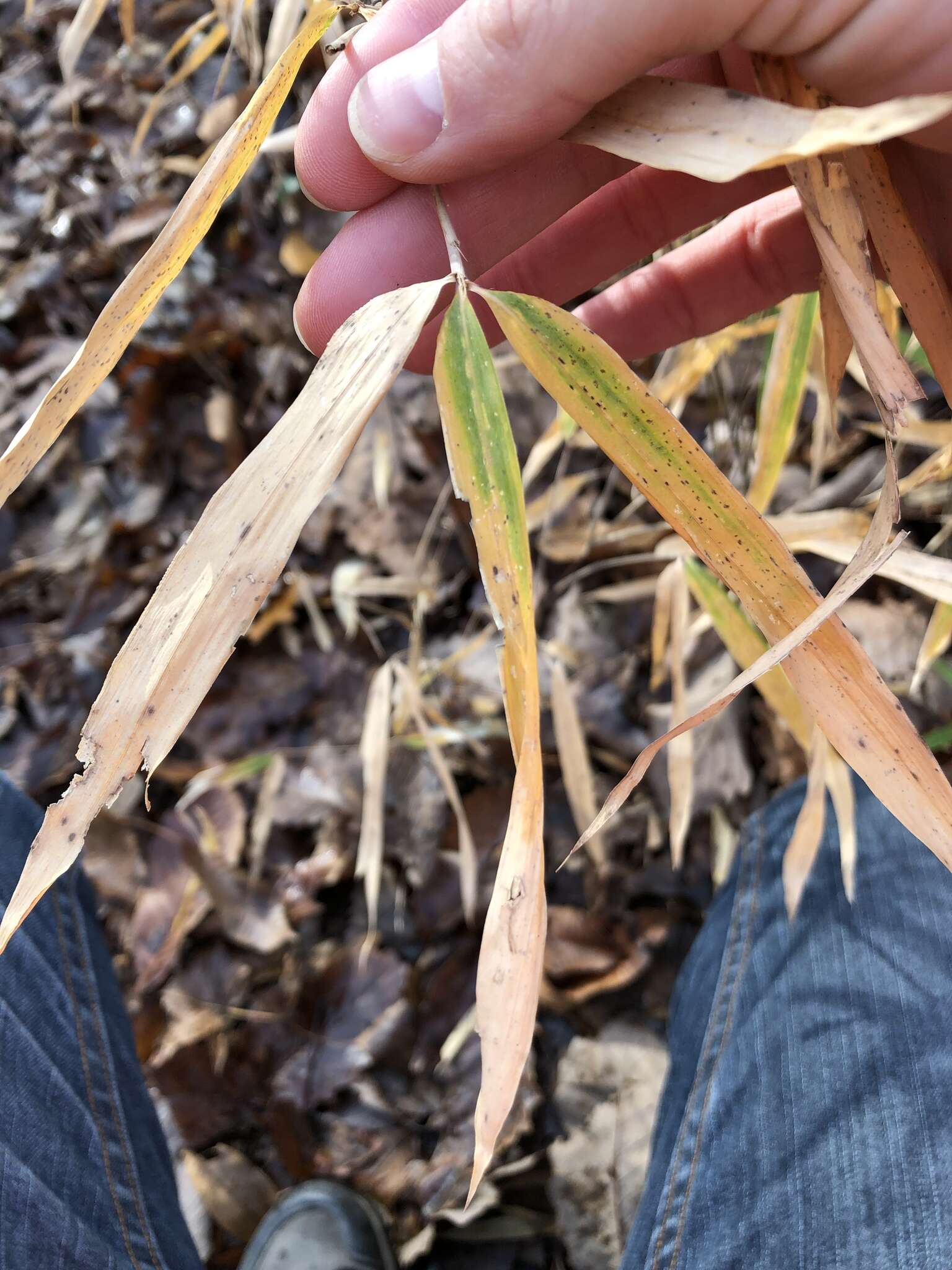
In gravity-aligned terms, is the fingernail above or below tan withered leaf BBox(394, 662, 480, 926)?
above

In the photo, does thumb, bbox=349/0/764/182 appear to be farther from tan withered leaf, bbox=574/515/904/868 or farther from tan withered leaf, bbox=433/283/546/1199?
tan withered leaf, bbox=574/515/904/868

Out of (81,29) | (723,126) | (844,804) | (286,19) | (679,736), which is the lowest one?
(844,804)

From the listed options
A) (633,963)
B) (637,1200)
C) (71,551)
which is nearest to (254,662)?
(71,551)

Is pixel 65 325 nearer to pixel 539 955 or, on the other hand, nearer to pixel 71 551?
pixel 71 551

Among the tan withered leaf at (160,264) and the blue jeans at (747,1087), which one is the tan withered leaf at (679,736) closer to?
the blue jeans at (747,1087)

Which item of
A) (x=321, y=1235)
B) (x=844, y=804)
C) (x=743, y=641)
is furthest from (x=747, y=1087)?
(x=321, y=1235)

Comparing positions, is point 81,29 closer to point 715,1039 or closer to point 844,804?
point 844,804

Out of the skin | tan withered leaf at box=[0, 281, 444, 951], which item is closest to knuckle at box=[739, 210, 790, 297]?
the skin
